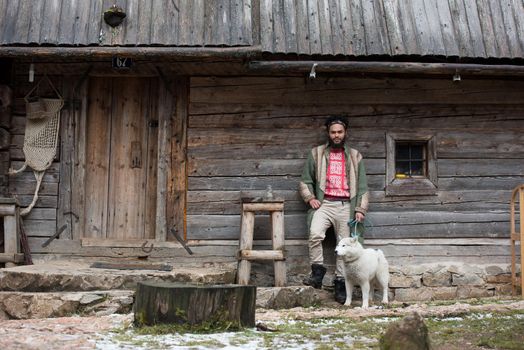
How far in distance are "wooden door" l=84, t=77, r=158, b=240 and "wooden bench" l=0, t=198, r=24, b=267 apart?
1021 millimetres

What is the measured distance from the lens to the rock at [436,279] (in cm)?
956

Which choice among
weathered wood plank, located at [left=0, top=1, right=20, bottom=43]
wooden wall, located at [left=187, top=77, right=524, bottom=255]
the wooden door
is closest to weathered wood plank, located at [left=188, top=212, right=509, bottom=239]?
wooden wall, located at [left=187, top=77, right=524, bottom=255]

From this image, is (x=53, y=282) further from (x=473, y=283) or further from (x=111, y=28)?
(x=473, y=283)

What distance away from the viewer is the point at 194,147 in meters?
9.38

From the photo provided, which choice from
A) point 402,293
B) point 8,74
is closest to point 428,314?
point 402,293

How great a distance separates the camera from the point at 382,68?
8.82m

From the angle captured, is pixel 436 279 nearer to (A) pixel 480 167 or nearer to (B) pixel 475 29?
(A) pixel 480 167

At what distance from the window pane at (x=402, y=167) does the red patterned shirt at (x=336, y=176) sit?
2.98 feet

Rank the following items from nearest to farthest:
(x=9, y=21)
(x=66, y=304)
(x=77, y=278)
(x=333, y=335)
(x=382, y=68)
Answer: (x=333, y=335), (x=66, y=304), (x=77, y=278), (x=382, y=68), (x=9, y=21)

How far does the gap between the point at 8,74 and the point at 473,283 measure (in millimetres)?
6499

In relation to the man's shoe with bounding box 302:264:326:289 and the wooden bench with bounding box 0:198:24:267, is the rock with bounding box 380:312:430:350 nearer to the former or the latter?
the man's shoe with bounding box 302:264:326:289

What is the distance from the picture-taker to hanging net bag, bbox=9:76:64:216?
366 inches

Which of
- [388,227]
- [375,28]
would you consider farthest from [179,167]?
[375,28]

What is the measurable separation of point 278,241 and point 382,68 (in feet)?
7.81
